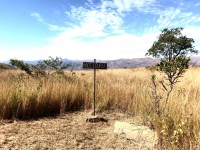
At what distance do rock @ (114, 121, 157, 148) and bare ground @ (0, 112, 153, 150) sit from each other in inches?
3.9

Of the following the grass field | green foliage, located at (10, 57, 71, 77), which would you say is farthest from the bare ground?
green foliage, located at (10, 57, 71, 77)

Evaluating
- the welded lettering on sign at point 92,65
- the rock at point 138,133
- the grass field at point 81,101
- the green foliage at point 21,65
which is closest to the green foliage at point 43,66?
the green foliage at point 21,65

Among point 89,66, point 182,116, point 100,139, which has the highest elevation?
point 89,66

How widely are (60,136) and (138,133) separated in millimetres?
1374

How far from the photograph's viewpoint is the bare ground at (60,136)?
15.4 feet

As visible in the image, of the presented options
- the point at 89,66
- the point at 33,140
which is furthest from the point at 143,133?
the point at 89,66

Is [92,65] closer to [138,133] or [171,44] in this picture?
[138,133]

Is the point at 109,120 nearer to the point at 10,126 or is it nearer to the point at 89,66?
the point at 89,66

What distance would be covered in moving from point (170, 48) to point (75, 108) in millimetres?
29964

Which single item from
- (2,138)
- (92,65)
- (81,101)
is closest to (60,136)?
(2,138)

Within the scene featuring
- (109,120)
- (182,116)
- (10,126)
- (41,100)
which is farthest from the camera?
(41,100)

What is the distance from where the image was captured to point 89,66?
6.88m

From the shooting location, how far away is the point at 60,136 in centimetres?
518

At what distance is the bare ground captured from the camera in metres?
4.71
